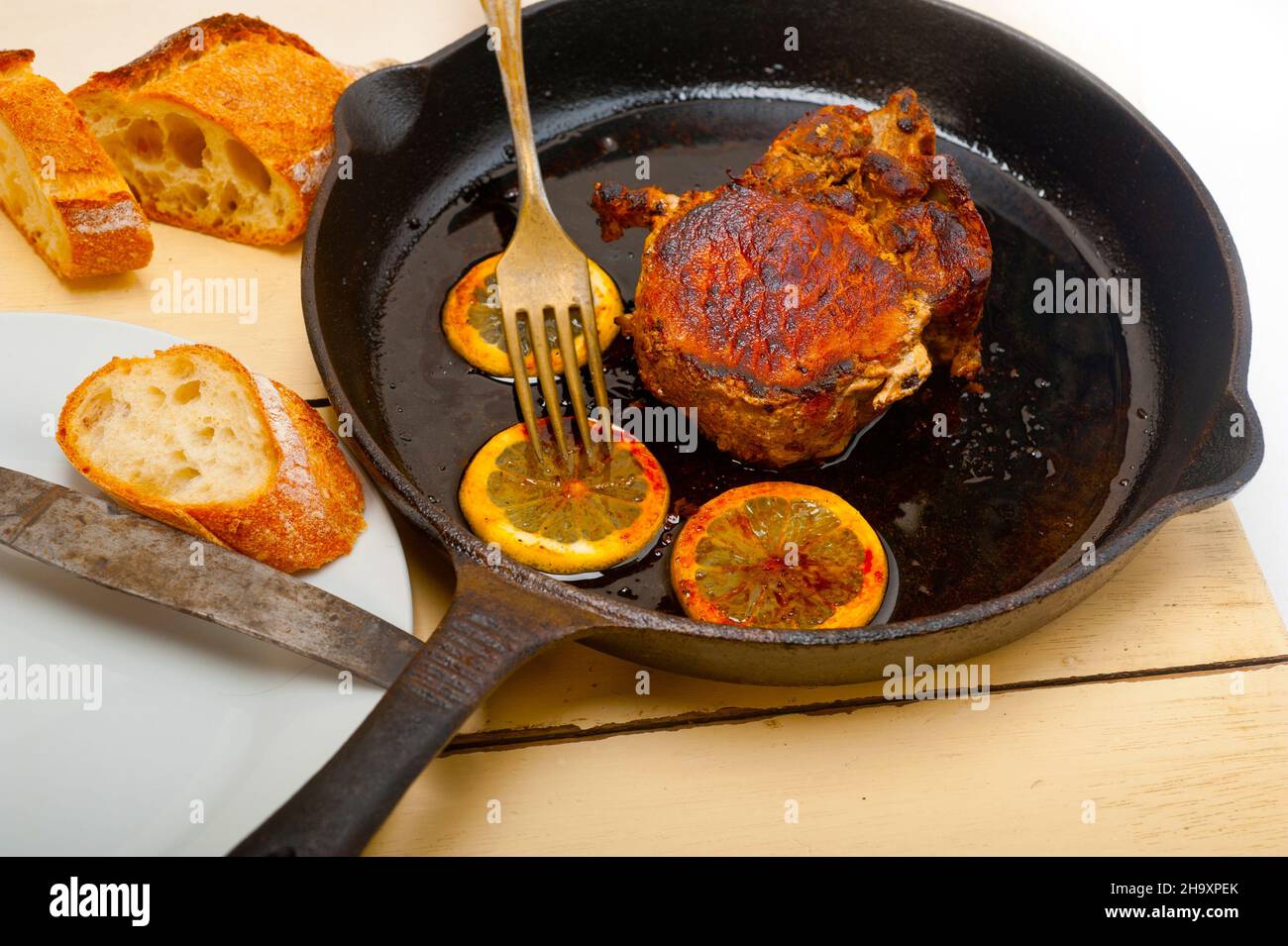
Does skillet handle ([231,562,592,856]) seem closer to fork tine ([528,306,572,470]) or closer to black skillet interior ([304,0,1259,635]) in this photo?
black skillet interior ([304,0,1259,635])

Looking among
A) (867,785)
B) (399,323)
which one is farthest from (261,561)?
(867,785)

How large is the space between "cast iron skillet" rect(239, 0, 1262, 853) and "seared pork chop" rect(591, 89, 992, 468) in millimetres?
179

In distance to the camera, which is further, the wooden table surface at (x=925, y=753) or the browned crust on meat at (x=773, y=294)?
the browned crust on meat at (x=773, y=294)

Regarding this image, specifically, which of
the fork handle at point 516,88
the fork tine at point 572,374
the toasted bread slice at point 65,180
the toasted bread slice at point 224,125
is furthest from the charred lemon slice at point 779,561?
the toasted bread slice at point 65,180

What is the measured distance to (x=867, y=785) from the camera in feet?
7.79

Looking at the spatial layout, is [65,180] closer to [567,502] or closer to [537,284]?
[537,284]

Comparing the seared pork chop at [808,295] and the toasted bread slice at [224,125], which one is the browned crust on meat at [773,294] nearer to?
the seared pork chop at [808,295]

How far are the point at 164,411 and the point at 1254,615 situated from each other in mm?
2448

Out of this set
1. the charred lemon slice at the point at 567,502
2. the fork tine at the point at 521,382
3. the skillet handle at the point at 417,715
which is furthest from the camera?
the fork tine at the point at 521,382

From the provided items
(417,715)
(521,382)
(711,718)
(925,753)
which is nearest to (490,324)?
(521,382)

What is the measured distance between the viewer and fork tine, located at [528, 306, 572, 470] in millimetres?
2609

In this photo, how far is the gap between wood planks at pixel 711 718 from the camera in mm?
2408

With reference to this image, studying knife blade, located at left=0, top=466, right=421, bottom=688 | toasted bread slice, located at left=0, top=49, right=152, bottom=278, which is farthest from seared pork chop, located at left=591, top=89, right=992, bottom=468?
toasted bread slice, located at left=0, top=49, right=152, bottom=278

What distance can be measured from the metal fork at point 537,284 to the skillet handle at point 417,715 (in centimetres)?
57
